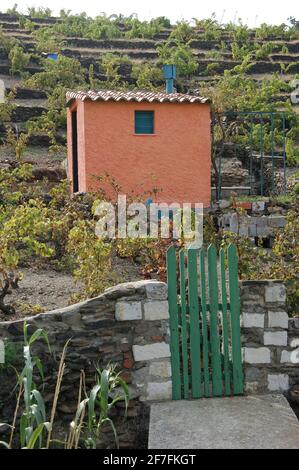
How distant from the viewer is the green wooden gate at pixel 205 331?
7.39 m

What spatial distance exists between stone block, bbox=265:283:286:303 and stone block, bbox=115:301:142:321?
127cm

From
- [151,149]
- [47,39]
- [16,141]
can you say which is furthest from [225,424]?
[47,39]

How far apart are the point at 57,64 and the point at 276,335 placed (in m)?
20.7

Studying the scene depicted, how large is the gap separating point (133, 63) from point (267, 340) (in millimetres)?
22362

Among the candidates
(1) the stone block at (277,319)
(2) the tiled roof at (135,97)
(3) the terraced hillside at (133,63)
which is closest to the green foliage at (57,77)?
(3) the terraced hillside at (133,63)

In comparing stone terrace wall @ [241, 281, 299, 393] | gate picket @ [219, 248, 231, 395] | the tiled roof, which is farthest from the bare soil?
the tiled roof

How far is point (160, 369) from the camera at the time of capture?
7387 mm

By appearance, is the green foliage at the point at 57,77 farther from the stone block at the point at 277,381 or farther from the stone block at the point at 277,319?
the stone block at the point at 277,381

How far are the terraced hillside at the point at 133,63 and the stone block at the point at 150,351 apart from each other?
13.2 m

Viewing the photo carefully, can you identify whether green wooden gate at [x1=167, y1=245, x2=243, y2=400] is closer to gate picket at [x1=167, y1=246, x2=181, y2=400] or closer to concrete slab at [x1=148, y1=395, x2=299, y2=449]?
gate picket at [x1=167, y1=246, x2=181, y2=400]

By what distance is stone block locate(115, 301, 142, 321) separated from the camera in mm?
7383

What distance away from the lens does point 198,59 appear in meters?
29.9
